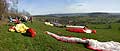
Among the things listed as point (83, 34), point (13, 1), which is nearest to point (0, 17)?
point (13, 1)

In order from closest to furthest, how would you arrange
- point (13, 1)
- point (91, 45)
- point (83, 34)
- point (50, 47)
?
point (50, 47) < point (91, 45) < point (83, 34) < point (13, 1)

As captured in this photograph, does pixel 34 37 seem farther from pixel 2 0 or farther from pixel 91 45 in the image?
pixel 2 0

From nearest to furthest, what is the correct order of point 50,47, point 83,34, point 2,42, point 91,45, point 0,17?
point 2,42 → point 50,47 → point 91,45 → point 83,34 → point 0,17

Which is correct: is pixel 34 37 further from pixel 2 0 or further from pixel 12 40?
pixel 2 0

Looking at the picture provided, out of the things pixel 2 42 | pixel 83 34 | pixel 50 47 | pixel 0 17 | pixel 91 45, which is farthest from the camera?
pixel 0 17

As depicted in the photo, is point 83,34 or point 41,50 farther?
point 83,34

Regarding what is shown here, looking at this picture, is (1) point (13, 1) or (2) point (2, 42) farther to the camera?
(1) point (13, 1)

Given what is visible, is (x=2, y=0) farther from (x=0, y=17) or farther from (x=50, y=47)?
(x=50, y=47)

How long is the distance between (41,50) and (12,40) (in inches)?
117

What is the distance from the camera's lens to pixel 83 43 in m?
29.7

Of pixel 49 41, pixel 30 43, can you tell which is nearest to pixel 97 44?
pixel 49 41

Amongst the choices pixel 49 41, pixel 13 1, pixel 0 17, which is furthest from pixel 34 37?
pixel 13 1

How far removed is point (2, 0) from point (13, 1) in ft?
18.9

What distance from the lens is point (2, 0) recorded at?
5819cm
